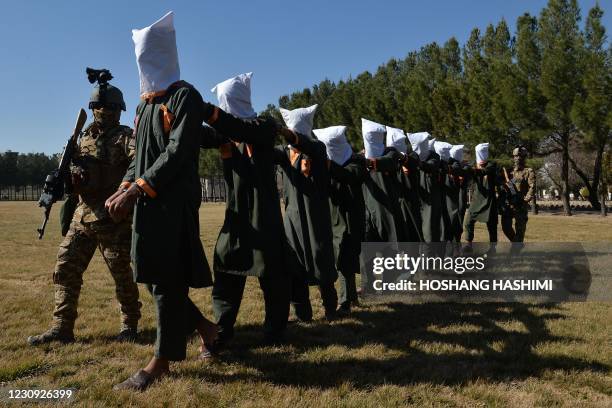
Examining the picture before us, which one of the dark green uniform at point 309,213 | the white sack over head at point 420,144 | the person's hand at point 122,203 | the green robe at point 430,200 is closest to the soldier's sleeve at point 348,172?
the dark green uniform at point 309,213

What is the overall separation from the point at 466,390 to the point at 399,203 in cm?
362

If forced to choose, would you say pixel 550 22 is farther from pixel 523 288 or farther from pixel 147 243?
pixel 147 243

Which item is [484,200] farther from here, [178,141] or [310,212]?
[178,141]

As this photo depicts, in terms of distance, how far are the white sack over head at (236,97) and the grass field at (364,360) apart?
1.90 meters

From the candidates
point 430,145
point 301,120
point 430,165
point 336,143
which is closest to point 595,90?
point 430,145

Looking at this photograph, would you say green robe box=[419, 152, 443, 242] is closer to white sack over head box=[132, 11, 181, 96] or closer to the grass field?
the grass field

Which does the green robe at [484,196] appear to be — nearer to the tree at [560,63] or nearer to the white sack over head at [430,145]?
the white sack over head at [430,145]

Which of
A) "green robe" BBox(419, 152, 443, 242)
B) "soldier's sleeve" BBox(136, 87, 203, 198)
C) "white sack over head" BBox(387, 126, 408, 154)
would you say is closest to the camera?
"soldier's sleeve" BBox(136, 87, 203, 198)

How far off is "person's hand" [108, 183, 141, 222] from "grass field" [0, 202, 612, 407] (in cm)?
113

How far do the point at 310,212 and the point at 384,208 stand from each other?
2056 millimetres

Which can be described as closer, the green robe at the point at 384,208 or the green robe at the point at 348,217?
the green robe at the point at 348,217

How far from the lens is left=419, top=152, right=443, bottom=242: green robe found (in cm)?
730

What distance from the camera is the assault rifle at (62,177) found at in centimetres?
420

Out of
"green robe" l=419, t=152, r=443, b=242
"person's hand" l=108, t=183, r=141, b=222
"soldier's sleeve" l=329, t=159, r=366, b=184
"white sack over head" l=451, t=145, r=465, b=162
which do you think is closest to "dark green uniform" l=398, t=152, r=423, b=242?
"green robe" l=419, t=152, r=443, b=242
